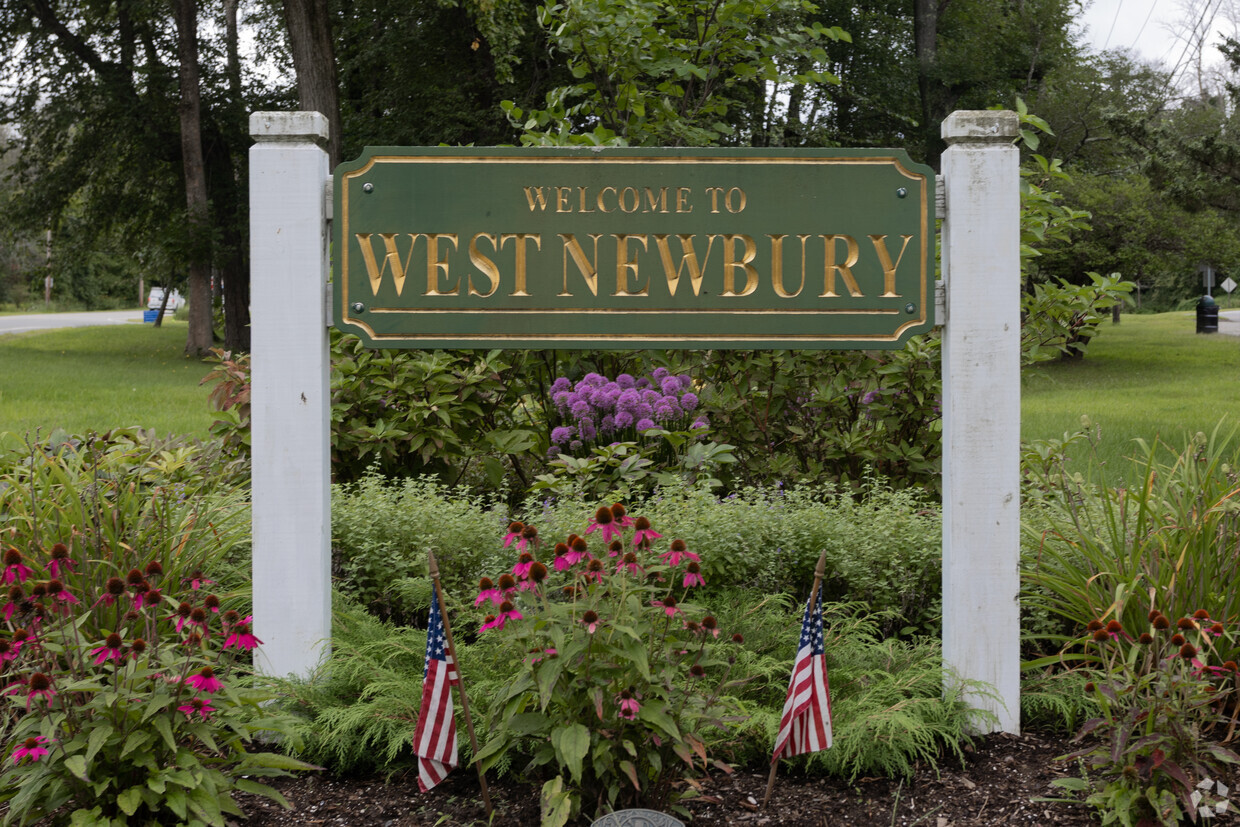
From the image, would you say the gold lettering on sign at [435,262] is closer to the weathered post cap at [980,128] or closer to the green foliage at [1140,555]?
the weathered post cap at [980,128]

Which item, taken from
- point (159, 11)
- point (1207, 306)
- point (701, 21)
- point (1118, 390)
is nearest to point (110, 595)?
point (701, 21)

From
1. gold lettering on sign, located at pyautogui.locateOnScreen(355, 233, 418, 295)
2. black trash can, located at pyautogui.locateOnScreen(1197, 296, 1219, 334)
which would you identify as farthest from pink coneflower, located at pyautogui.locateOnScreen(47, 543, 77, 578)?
black trash can, located at pyautogui.locateOnScreen(1197, 296, 1219, 334)

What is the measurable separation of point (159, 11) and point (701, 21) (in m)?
18.8

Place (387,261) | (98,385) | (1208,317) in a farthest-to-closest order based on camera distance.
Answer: (1208,317), (98,385), (387,261)

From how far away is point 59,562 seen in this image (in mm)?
2639

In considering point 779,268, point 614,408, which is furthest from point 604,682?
point 614,408

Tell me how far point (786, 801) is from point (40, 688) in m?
1.76

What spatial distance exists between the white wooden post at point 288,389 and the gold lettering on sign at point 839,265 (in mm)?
1553

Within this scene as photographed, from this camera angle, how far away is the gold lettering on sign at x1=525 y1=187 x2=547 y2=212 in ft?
9.96

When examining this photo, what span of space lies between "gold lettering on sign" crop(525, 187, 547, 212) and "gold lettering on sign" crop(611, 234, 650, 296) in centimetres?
24

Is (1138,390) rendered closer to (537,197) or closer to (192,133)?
(537,197)

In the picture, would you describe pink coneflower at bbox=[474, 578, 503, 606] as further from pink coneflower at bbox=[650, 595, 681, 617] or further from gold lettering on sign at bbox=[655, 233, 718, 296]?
gold lettering on sign at bbox=[655, 233, 718, 296]

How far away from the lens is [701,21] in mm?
6473

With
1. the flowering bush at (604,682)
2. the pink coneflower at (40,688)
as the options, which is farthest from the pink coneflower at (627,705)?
the pink coneflower at (40,688)
